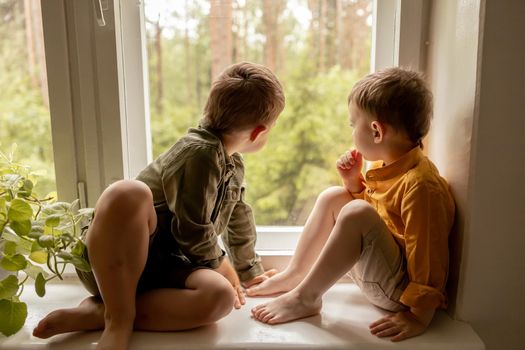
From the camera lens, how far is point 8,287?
2.96 feet

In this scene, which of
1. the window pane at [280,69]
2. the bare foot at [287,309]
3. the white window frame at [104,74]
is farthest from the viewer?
the window pane at [280,69]

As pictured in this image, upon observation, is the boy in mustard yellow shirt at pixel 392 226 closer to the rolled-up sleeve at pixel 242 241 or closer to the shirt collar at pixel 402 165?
the shirt collar at pixel 402 165

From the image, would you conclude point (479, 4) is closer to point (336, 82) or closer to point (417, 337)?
point (336, 82)

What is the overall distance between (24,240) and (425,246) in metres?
0.76

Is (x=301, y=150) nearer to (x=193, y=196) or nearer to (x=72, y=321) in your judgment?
(x=193, y=196)

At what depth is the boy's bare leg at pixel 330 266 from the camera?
95cm

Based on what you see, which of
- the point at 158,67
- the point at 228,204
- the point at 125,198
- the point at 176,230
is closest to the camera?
the point at 125,198

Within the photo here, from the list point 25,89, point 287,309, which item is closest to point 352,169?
point 287,309

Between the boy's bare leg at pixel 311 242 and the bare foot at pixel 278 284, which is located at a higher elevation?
the boy's bare leg at pixel 311 242

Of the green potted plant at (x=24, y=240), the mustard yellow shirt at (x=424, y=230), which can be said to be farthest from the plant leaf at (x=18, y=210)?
the mustard yellow shirt at (x=424, y=230)

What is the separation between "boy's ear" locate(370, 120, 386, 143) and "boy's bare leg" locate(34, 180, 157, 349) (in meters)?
0.46

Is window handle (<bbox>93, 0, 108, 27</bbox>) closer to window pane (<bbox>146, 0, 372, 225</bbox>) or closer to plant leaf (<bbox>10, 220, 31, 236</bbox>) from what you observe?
window pane (<bbox>146, 0, 372, 225</bbox>)

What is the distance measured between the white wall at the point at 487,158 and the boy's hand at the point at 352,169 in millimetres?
184

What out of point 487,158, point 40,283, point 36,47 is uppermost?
point 36,47
